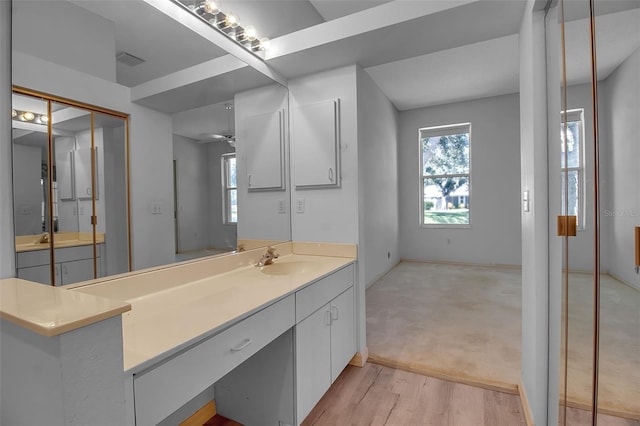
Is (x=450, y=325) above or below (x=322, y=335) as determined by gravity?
below

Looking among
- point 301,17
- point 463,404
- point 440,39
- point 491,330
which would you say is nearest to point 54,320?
point 463,404

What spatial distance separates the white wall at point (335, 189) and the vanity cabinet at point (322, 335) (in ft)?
1.12

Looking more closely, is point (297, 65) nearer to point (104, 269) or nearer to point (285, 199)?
point (285, 199)

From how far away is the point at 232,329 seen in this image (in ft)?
3.58

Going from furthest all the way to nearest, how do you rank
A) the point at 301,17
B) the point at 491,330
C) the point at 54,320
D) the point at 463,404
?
the point at 491,330
the point at 301,17
the point at 463,404
the point at 54,320

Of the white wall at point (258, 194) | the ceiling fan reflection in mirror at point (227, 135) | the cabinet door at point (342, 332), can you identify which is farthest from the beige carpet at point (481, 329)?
the ceiling fan reflection in mirror at point (227, 135)

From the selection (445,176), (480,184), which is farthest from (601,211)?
(445,176)

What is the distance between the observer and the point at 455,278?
453cm

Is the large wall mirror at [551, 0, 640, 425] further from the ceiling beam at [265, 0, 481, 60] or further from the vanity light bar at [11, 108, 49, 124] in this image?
the vanity light bar at [11, 108, 49, 124]

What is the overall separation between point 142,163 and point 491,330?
9.80 ft

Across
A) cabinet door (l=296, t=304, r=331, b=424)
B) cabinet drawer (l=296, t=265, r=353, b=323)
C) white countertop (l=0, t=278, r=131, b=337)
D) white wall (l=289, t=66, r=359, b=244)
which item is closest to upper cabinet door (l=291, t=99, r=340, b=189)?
Result: white wall (l=289, t=66, r=359, b=244)

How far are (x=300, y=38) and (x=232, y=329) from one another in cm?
181

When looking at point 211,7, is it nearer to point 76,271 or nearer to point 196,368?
point 76,271

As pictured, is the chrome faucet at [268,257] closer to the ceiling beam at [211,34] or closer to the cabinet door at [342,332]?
the cabinet door at [342,332]
